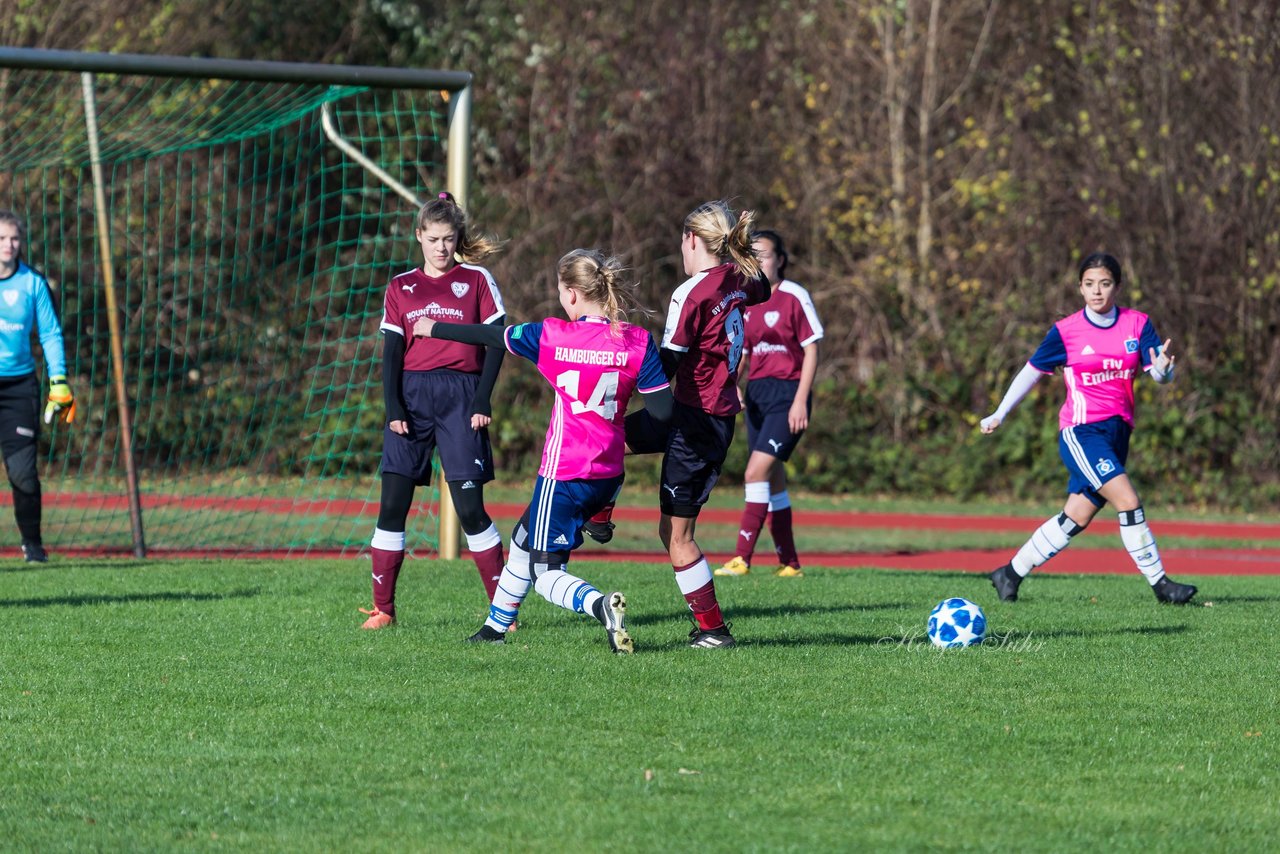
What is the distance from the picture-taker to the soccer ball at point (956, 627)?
702 cm

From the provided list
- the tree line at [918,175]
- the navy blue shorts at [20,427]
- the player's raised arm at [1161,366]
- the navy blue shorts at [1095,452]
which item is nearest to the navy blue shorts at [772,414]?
the navy blue shorts at [1095,452]

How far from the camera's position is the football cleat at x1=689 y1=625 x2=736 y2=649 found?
6.86 m

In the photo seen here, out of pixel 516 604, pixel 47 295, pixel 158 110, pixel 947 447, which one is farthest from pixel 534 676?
pixel 158 110

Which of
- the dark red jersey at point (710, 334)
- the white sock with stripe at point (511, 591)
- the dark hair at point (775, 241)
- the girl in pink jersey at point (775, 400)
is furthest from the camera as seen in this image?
the girl in pink jersey at point (775, 400)

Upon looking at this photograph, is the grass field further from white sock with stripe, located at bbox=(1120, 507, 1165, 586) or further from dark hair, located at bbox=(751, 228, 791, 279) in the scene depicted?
dark hair, located at bbox=(751, 228, 791, 279)

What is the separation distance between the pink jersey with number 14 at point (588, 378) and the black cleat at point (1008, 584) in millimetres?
3216

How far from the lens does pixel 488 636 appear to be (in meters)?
6.91

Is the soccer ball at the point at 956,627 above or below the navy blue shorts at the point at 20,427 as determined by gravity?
below

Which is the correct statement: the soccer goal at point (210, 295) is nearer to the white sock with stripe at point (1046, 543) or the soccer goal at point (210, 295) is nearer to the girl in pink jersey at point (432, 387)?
the girl in pink jersey at point (432, 387)

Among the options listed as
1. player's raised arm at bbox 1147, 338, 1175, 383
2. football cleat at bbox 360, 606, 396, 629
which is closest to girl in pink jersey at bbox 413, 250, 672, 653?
football cleat at bbox 360, 606, 396, 629

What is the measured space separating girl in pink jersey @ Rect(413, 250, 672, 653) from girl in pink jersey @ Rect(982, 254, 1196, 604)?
2.91 m

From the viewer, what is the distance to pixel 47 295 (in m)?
10.1

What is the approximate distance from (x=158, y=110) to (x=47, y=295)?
9763 millimetres

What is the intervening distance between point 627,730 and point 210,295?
14.5 metres
